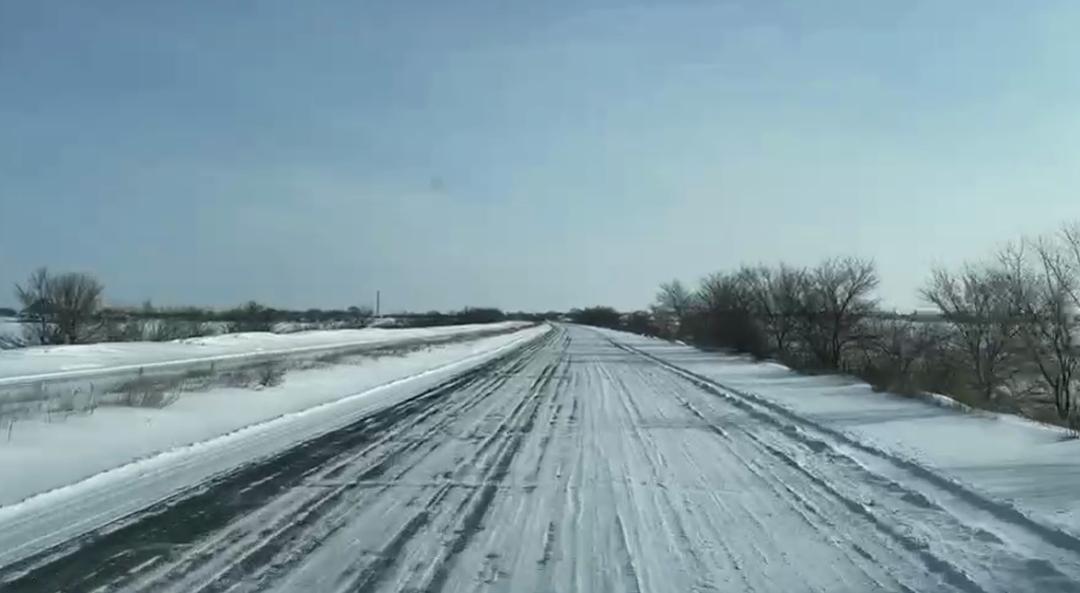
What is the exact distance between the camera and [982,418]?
67.8 feet

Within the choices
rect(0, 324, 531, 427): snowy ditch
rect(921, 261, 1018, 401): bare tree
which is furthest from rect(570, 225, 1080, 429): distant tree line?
rect(0, 324, 531, 427): snowy ditch

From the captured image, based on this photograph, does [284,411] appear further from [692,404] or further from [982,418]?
[982,418]

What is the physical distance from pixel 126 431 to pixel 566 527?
401 inches

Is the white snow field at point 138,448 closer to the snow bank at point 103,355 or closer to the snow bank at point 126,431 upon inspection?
the snow bank at point 126,431

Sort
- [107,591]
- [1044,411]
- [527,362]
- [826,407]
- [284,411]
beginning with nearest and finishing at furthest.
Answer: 1. [107,591]
2. [284,411]
3. [826,407]
4. [1044,411]
5. [527,362]

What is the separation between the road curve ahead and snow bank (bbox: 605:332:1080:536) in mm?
560

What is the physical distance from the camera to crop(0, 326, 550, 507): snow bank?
41.7 ft

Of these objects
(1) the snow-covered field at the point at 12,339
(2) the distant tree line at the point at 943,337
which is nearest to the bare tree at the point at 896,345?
(2) the distant tree line at the point at 943,337

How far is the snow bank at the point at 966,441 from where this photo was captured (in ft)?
37.6

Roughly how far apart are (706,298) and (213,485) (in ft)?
304

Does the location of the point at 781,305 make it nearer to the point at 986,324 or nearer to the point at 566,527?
the point at 986,324

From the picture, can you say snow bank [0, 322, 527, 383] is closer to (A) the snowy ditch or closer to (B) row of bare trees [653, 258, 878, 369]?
(A) the snowy ditch

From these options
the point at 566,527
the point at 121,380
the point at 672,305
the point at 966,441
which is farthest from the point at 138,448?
the point at 672,305

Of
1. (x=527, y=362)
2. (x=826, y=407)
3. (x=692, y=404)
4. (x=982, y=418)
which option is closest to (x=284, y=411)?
(x=692, y=404)
